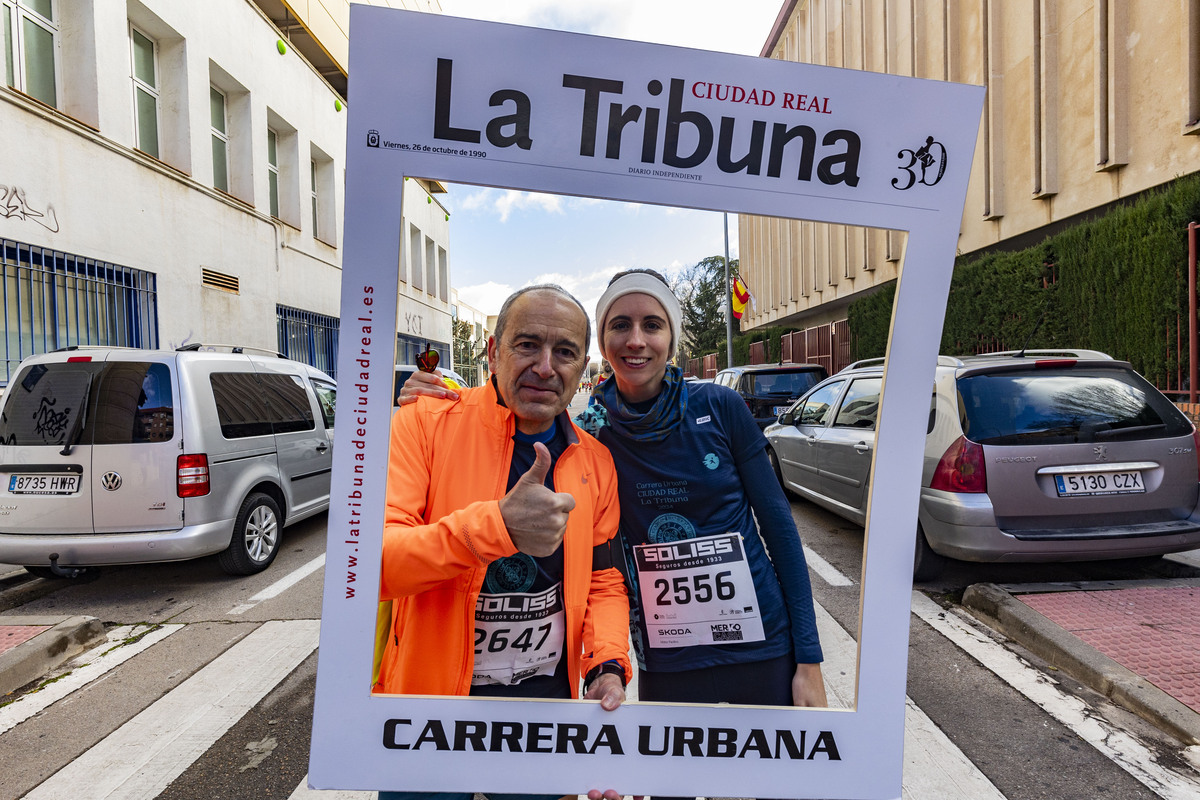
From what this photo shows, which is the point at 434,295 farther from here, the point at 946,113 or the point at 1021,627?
the point at 1021,627

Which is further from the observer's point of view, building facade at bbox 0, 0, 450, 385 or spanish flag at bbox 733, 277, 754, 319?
building facade at bbox 0, 0, 450, 385

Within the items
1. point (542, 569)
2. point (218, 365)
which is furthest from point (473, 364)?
point (218, 365)

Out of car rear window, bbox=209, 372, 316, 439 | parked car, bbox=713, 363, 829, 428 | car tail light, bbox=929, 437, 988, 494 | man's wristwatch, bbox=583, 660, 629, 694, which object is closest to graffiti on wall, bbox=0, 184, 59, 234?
car rear window, bbox=209, 372, 316, 439

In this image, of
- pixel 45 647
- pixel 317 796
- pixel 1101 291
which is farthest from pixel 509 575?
pixel 1101 291

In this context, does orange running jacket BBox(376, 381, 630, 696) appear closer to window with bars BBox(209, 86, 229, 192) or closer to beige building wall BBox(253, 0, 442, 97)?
window with bars BBox(209, 86, 229, 192)

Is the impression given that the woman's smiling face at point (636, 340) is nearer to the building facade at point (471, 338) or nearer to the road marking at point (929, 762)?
the building facade at point (471, 338)

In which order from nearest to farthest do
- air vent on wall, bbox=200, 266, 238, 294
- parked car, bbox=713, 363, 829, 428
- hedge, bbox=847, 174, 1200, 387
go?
hedge, bbox=847, 174, 1200, 387, parked car, bbox=713, 363, 829, 428, air vent on wall, bbox=200, 266, 238, 294

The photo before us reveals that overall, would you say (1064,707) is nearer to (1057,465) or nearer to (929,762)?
(929,762)

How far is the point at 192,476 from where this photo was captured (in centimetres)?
451

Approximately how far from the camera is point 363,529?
43.1 inches

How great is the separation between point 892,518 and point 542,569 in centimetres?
70

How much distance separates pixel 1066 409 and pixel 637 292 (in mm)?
3806

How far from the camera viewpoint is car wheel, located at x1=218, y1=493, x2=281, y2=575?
4910mm

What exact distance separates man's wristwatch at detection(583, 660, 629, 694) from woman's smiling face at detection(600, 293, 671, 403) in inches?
22.9
